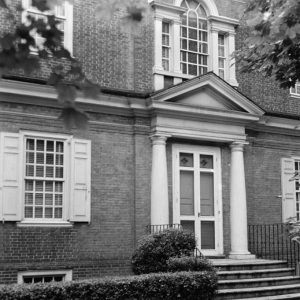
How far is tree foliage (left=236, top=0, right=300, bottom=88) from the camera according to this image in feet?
25.7

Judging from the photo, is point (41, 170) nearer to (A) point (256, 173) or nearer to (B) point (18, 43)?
(A) point (256, 173)

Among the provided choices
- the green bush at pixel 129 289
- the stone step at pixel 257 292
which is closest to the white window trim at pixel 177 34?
the stone step at pixel 257 292

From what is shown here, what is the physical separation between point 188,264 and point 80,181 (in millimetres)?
3323

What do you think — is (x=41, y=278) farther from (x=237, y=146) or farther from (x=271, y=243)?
(x=271, y=243)

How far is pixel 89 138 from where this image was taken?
1423 cm

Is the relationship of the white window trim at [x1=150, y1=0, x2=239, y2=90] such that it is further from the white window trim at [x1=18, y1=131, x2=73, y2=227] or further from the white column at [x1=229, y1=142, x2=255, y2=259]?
the white window trim at [x1=18, y1=131, x2=73, y2=227]

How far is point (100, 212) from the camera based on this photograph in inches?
555

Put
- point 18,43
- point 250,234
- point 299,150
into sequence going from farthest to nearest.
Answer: point 299,150 < point 250,234 < point 18,43

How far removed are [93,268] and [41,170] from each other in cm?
251

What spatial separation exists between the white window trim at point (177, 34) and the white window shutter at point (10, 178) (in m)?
4.04

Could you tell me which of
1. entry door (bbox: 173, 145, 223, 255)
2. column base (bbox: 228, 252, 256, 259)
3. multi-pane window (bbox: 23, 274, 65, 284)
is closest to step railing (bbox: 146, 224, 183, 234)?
entry door (bbox: 173, 145, 223, 255)

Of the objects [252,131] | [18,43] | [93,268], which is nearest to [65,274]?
[93,268]

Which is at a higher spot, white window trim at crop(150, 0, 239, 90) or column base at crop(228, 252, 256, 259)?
white window trim at crop(150, 0, 239, 90)

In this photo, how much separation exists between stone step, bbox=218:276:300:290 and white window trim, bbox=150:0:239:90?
5.15 metres
